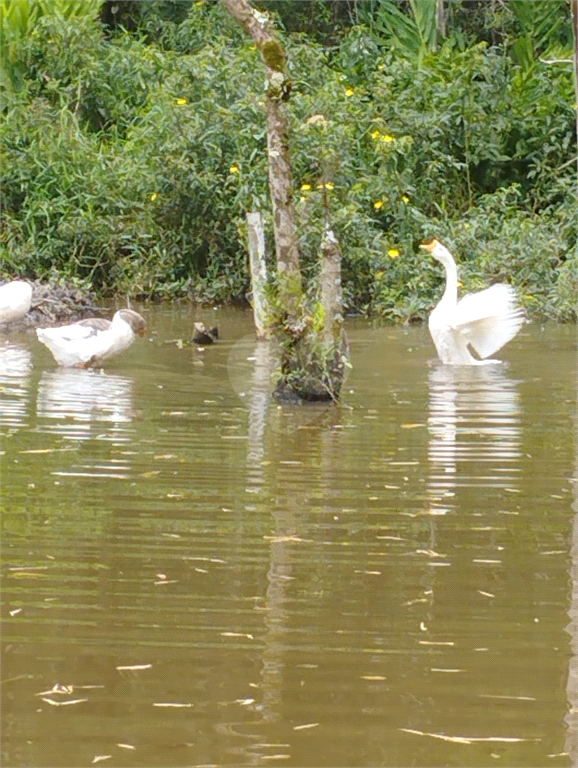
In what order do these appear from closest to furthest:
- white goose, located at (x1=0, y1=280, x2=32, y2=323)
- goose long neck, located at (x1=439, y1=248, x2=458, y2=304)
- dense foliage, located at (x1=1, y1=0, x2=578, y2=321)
Answer: 1. goose long neck, located at (x1=439, y1=248, x2=458, y2=304)
2. white goose, located at (x1=0, y1=280, x2=32, y2=323)
3. dense foliage, located at (x1=1, y1=0, x2=578, y2=321)

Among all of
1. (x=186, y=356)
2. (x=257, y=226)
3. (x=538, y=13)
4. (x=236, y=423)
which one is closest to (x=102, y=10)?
(x=538, y=13)

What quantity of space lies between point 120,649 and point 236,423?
4356 mm

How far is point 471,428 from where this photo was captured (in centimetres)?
845

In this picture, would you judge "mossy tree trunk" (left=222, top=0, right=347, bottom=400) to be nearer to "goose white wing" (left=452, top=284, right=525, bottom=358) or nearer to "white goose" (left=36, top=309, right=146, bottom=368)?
"white goose" (left=36, top=309, right=146, bottom=368)

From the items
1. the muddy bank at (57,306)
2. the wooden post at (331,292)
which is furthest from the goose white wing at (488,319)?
the muddy bank at (57,306)

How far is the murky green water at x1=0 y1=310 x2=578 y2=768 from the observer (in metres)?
3.72

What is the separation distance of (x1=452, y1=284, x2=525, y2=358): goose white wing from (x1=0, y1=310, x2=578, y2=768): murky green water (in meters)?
2.52

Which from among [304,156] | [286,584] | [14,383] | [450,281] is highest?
[304,156]

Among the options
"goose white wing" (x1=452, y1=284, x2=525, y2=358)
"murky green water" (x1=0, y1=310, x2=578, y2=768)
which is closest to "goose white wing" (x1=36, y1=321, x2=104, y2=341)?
"murky green water" (x1=0, y1=310, x2=578, y2=768)

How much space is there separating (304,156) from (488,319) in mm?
6578

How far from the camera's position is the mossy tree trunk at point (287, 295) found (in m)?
9.34

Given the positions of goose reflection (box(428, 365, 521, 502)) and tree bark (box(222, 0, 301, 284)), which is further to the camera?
tree bark (box(222, 0, 301, 284))

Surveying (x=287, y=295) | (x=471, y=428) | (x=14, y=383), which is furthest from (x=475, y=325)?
(x=14, y=383)

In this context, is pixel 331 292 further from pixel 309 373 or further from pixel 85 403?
pixel 85 403
